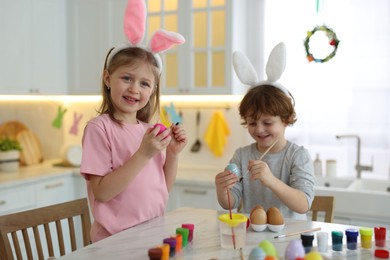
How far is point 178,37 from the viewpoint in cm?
161

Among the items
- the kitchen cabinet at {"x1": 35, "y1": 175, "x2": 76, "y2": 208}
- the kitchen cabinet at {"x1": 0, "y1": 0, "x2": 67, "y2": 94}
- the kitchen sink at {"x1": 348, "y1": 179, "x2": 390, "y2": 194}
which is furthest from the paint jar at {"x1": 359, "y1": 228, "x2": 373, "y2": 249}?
the kitchen cabinet at {"x1": 0, "y1": 0, "x2": 67, "y2": 94}

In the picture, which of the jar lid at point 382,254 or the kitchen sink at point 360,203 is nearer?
the jar lid at point 382,254

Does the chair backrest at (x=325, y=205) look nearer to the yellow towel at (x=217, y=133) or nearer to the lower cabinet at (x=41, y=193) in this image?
the yellow towel at (x=217, y=133)

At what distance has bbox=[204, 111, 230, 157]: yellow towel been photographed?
3.44 m

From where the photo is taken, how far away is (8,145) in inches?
131

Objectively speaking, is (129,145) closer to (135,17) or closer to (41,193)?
(135,17)

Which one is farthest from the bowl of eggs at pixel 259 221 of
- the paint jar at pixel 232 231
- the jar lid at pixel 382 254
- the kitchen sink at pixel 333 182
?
the kitchen sink at pixel 333 182

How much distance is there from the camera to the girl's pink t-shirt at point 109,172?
59.8 inches

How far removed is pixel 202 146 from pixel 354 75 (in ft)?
4.01

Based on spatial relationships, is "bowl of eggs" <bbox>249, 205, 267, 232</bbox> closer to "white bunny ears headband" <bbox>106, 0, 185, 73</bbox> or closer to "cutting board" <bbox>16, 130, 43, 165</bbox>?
"white bunny ears headband" <bbox>106, 0, 185, 73</bbox>

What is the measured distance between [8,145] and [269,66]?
7.51 feet

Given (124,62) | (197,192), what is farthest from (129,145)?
(197,192)

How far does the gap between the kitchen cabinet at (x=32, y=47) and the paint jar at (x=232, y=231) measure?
2.40m

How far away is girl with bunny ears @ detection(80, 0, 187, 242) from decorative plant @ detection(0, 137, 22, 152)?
6.26 ft
